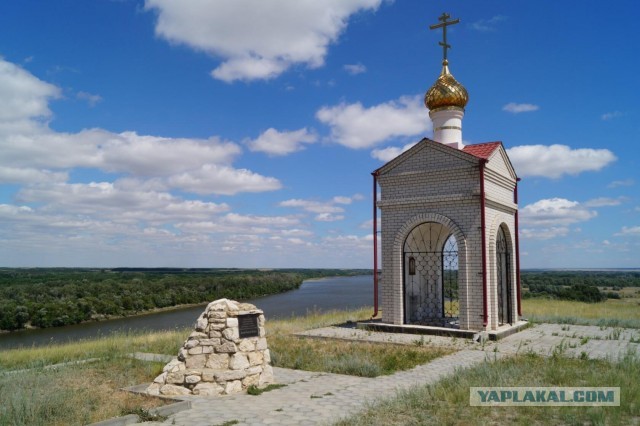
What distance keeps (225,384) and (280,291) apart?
198ft

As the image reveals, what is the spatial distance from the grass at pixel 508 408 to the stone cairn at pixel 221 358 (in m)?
2.15

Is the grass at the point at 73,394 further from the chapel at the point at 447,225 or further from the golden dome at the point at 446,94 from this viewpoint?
the golden dome at the point at 446,94

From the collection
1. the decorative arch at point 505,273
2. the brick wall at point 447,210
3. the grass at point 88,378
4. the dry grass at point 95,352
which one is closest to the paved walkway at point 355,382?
the grass at point 88,378

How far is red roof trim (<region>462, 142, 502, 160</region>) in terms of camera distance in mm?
11991

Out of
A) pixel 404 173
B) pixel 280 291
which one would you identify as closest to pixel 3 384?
pixel 404 173

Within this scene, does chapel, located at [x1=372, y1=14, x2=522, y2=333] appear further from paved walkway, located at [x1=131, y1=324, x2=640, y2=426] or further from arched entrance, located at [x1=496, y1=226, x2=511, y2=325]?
paved walkway, located at [x1=131, y1=324, x2=640, y2=426]

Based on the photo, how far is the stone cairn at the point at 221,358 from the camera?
6969 millimetres

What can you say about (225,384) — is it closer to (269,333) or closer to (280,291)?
(269,333)

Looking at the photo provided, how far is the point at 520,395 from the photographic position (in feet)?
19.8

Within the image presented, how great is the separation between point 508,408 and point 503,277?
8170mm

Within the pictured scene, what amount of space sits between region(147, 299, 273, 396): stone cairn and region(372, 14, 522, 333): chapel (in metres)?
5.45

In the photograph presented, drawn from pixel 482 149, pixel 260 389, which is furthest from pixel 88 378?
pixel 482 149

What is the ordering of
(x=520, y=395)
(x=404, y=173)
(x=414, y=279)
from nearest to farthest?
(x=520, y=395) → (x=404, y=173) → (x=414, y=279)

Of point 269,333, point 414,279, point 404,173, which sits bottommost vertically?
point 269,333
